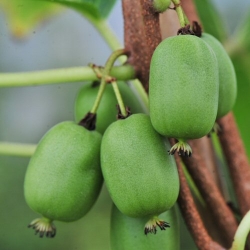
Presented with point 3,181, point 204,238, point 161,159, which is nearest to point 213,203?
point 204,238

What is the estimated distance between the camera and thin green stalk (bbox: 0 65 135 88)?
866 mm

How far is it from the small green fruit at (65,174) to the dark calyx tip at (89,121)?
0.5 inches

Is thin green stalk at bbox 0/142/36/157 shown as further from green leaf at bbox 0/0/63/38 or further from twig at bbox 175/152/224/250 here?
green leaf at bbox 0/0/63/38

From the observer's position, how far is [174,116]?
2.25ft

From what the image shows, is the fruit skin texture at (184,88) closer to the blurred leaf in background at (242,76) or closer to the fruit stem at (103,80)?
the fruit stem at (103,80)

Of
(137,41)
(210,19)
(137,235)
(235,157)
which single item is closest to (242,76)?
(210,19)

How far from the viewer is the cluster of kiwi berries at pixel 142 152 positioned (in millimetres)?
689

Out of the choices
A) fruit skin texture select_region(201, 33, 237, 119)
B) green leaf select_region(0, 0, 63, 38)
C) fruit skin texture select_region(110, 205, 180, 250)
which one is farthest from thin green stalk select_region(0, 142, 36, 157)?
green leaf select_region(0, 0, 63, 38)

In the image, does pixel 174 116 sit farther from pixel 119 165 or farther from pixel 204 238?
pixel 204 238

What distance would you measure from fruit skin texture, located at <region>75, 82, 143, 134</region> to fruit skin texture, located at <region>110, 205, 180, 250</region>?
0.14 metres

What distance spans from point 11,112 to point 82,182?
59.6 inches

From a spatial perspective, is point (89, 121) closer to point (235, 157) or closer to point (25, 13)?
point (235, 157)

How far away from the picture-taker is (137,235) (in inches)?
32.0

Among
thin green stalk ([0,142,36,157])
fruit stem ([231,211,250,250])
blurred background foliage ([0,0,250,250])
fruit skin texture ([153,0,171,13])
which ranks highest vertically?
fruit skin texture ([153,0,171,13])
